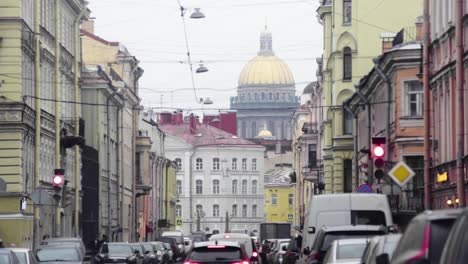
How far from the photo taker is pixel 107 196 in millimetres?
80938

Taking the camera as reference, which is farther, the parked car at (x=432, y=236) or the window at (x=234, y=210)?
the window at (x=234, y=210)

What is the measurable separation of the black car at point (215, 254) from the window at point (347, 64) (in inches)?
2214

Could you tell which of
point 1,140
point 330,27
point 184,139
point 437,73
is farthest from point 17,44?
point 184,139

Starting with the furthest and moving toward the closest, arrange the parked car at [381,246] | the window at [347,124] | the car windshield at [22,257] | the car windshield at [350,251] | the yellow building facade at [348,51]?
the window at [347,124] < the yellow building facade at [348,51] < the car windshield at [22,257] < the car windshield at [350,251] < the parked car at [381,246]

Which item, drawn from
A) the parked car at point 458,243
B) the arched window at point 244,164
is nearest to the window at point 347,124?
the parked car at point 458,243

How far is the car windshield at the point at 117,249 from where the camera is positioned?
159 feet

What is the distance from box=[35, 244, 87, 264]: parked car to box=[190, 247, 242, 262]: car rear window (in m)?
7.42

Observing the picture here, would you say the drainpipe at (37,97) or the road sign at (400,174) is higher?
the drainpipe at (37,97)

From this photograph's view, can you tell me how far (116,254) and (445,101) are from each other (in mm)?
12491

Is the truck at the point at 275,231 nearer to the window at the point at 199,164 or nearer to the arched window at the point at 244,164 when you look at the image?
the window at the point at 199,164

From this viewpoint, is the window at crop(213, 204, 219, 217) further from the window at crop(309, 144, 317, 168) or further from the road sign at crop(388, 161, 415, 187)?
the road sign at crop(388, 161, 415, 187)

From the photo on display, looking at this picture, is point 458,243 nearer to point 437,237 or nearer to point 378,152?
point 437,237

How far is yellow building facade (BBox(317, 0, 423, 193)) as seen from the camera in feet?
264

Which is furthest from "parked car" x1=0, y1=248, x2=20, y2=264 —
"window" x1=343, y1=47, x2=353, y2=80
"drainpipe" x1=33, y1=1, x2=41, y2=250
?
"window" x1=343, y1=47, x2=353, y2=80
